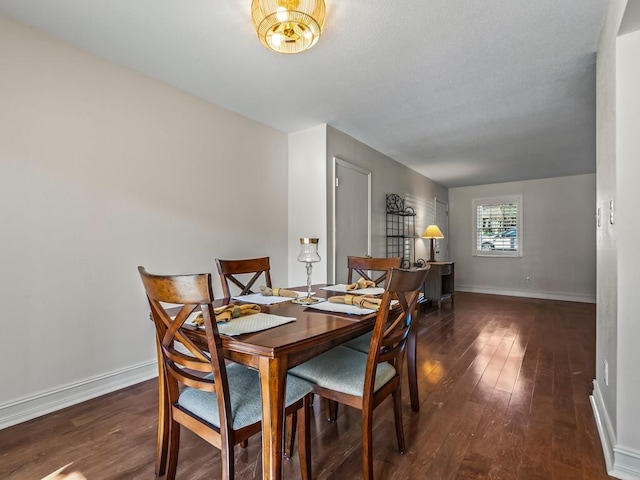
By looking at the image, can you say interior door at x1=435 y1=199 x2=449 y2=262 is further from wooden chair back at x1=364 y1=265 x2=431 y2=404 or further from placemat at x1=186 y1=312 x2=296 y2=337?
placemat at x1=186 y1=312 x2=296 y2=337

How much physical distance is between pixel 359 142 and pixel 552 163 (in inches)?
130

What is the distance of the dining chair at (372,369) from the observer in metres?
1.37

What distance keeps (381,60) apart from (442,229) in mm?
5197

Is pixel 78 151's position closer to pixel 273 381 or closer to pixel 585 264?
pixel 273 381

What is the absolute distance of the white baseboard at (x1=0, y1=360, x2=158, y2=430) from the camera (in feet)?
6.27

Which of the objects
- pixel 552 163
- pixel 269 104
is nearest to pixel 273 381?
pixel 269 104

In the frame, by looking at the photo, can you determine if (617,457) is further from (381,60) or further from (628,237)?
(381,60)

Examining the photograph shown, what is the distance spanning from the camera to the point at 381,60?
A: 7.59 feet

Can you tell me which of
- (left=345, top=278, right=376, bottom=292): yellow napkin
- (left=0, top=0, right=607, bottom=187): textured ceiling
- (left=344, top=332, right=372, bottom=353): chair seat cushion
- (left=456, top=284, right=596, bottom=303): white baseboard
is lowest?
(left=456, top=284, right=596, bottom=303): white baseboard

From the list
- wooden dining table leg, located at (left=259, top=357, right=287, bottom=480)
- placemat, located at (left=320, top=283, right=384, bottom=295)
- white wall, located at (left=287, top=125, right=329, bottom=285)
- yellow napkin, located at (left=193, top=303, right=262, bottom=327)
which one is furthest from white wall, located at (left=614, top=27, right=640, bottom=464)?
white wall, located at (left=287, top=125, right=329, bottom=285)

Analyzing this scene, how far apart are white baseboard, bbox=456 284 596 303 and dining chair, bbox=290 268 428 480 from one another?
5.90 meters

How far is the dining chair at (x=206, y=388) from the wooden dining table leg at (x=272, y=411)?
10cm

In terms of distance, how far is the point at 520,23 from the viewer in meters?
1.93

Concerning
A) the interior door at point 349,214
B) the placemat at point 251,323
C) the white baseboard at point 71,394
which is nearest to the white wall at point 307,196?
the interior door at point 349,214
